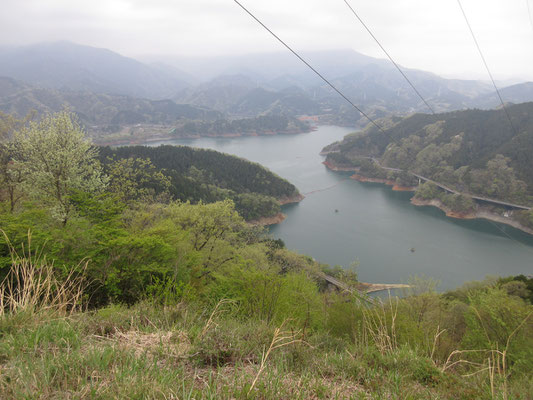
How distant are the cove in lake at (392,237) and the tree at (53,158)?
21.2 meters

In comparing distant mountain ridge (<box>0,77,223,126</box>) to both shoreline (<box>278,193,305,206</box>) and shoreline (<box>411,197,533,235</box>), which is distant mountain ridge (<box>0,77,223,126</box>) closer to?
shoreline (<box>278,193,305,206</box>)

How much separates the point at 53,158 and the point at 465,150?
5923cm

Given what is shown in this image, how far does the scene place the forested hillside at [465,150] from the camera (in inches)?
1547

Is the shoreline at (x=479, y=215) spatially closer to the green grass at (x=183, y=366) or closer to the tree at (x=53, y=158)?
the green grass at (x=183, y=366)

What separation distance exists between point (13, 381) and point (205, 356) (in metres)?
0.99

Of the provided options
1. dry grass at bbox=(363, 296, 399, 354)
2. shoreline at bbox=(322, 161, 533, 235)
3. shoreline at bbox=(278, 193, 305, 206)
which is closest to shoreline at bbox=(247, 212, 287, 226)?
shoreline at bbox=(278, 193, 305, 206)

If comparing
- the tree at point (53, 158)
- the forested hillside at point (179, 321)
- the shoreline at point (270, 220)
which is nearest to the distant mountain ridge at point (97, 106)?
the shoreline at point (270, 220)

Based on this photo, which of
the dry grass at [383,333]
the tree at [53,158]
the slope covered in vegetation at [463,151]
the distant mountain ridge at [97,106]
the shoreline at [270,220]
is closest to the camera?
the dry grass at [383,333]

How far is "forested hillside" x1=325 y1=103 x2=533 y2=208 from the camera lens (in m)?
39.3

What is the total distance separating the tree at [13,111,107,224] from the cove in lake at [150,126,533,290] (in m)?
21.2

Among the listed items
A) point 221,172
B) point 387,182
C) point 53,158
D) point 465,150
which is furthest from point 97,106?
point 53,158

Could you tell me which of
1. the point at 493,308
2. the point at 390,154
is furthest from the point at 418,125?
the point at 493,308

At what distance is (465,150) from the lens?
49969 millimetres

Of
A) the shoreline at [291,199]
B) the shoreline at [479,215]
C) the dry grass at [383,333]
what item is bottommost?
the shoreline at [291,199]
